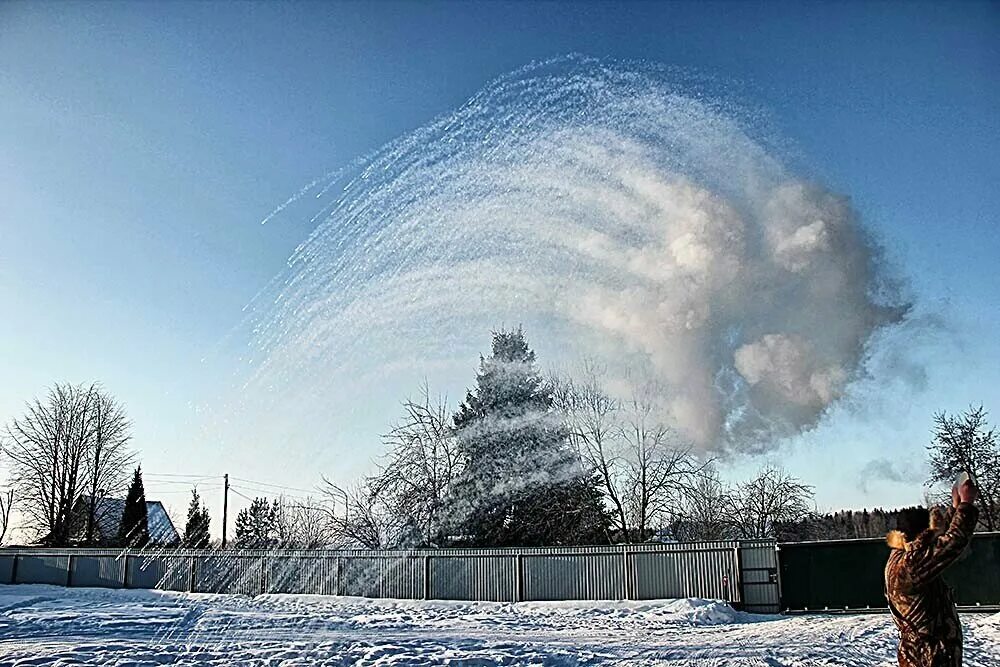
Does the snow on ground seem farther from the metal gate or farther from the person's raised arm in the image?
the person's raised arm

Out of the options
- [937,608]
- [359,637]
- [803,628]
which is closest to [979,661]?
[803,628]

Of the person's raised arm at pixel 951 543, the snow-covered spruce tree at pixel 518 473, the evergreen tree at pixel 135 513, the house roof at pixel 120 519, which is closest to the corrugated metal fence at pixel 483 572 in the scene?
the snow-covered spruce tree at pixel 518 473

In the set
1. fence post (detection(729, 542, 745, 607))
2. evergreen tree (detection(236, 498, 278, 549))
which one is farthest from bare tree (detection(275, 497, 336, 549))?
fence post (detection(729, 542, 745, 607))

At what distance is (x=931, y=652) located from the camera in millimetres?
5840

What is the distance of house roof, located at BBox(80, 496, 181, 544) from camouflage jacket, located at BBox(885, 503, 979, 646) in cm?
4857

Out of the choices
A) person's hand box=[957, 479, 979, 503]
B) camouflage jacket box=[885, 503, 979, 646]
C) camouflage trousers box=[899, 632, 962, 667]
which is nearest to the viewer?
person's hand box=[957, 479, 979, 503]

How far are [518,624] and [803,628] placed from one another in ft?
18.6

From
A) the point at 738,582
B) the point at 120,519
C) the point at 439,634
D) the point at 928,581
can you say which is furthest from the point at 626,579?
the point at 120,519

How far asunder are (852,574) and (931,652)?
1732cm

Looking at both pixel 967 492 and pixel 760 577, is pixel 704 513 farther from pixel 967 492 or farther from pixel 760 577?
pixel 967 492

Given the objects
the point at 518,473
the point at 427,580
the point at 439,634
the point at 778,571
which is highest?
the point at 518,473

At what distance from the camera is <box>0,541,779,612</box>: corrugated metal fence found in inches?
892

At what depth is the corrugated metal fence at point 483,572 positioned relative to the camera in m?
22.7

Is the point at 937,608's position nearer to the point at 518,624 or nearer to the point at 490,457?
the point at 518,624
